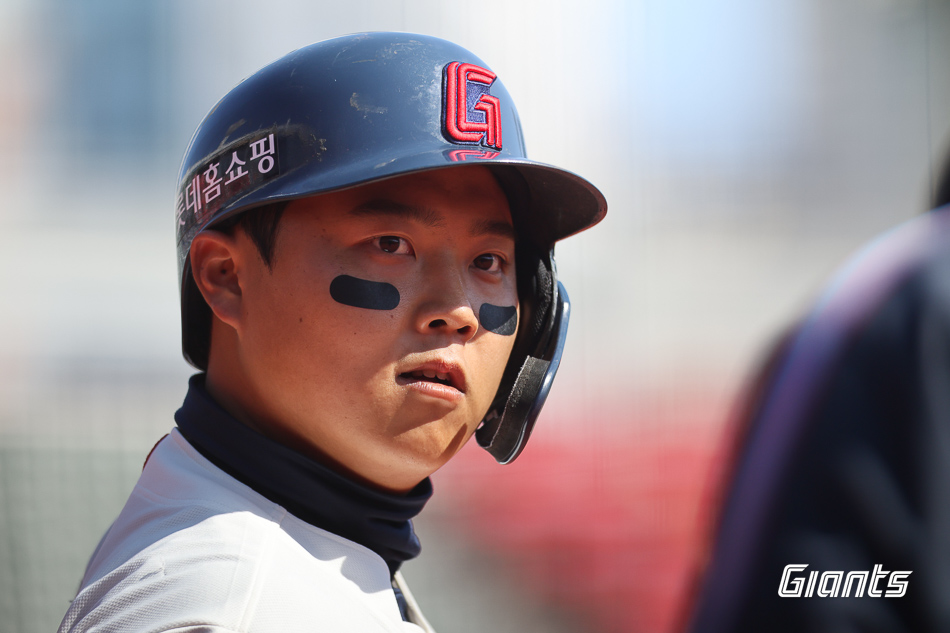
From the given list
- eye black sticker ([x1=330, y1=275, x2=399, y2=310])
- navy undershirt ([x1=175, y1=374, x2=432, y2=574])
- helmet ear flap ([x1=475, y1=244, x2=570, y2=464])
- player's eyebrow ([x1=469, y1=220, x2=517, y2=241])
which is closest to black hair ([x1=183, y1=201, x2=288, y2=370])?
eye black sticker ([x1=330, y1=275, x2=399, y2=310])

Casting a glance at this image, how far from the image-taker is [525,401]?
5.63 feet

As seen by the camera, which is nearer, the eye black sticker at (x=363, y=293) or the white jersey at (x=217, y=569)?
the white jersey at (x=217, y=569)

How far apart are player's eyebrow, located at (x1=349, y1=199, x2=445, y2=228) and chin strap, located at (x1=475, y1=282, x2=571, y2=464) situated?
19.8 inches

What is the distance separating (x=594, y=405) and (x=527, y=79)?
6.96ft

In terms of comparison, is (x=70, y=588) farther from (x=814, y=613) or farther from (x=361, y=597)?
(x=814, y=613)

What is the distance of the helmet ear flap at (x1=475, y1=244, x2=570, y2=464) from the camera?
1715mm

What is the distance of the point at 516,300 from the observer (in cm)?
165

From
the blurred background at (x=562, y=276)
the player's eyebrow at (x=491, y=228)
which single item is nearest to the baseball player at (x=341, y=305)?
the player's eyebrow at (x=491, y=228)

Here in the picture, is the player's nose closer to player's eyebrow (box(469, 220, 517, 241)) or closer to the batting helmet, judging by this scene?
player's eyebrow (box(469, 220, 517, 241))

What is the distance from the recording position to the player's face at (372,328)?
1.37m

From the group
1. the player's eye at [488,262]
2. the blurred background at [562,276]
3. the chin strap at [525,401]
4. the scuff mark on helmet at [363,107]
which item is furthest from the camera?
the blurred background at [562,276]

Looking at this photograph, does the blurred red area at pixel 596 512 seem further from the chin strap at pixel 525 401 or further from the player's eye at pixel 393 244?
the player's eye at pixel 393 244

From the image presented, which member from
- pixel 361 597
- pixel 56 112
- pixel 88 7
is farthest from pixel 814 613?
pixel 88 7

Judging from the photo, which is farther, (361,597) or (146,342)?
(146,342)
